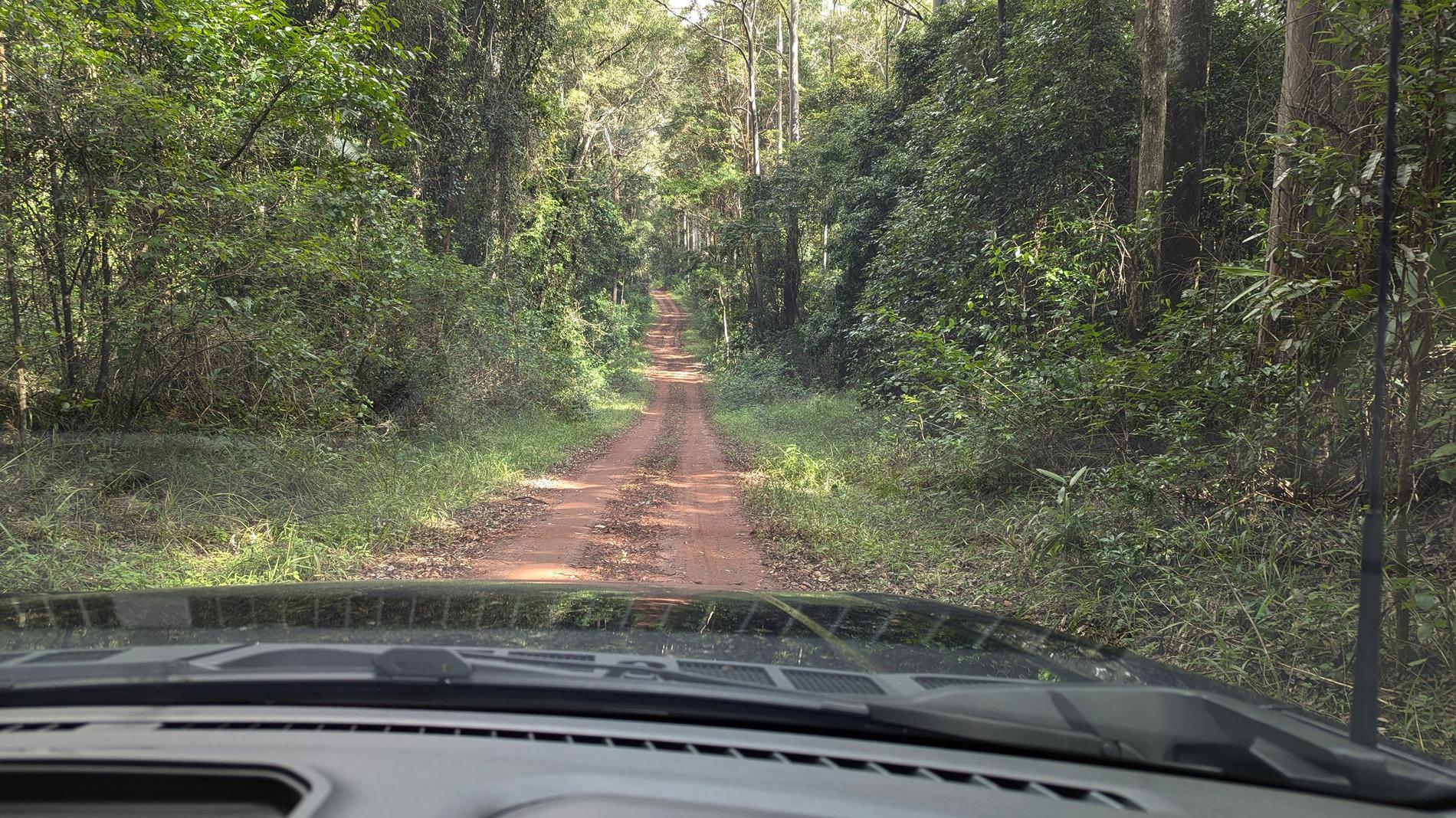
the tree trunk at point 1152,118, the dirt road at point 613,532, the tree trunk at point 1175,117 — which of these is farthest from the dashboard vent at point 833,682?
the tree trunk at point 1175,117

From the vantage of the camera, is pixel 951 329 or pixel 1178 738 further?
pixel 951 329

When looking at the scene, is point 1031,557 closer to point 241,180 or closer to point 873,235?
point 241,180

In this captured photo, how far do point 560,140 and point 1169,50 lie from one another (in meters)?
18.9

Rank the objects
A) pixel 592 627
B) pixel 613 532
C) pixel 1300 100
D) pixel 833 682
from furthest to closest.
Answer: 1. pixel 613 532
2. pixel 1300 100
3. pixel 592 627
4. pixel 833 682

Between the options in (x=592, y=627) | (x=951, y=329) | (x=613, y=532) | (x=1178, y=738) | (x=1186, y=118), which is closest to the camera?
(x=1178, y=738)

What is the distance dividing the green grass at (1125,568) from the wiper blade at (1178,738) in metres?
2.89

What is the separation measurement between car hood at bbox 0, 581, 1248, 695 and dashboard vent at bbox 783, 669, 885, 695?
10 cm

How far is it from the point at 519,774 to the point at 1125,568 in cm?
543

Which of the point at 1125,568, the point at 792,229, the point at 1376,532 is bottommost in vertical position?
the point at 1125,568

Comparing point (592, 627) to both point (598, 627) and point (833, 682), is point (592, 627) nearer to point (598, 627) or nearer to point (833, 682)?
point (598, 627)

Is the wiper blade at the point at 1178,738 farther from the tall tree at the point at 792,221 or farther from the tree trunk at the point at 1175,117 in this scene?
the tall tree at the point at 792,221

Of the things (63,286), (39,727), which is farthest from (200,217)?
(39,727)

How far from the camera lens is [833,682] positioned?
1.80 metres

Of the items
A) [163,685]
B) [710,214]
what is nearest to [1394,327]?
[163,685]
